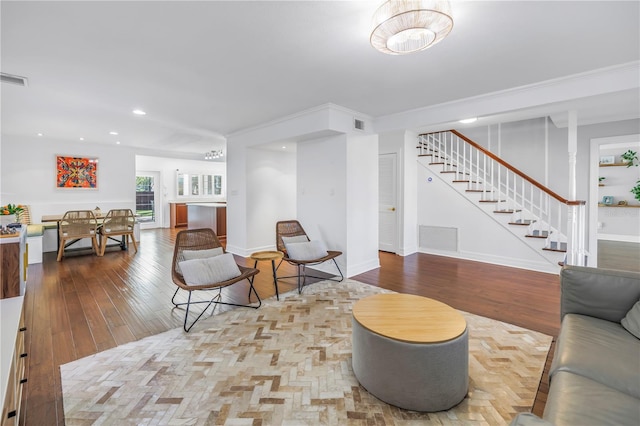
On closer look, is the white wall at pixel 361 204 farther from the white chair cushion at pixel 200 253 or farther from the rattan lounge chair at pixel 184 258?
the white chair cushion at pixel 200 253

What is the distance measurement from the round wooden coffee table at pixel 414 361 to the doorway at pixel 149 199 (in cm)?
1014

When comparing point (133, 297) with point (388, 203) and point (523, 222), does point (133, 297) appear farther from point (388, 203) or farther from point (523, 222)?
point (523, 222)

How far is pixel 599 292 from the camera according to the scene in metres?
2.01

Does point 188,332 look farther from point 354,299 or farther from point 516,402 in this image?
point 516,402

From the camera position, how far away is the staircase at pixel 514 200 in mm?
4023

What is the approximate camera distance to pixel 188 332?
2668mm

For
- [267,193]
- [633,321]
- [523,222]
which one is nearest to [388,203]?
[523,222]

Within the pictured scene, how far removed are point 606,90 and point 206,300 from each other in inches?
188

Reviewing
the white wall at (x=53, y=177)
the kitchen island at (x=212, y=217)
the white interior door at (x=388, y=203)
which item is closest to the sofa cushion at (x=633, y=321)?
the white interior door at (x=388, y=203)

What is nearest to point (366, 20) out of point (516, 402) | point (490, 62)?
point (490, 62)

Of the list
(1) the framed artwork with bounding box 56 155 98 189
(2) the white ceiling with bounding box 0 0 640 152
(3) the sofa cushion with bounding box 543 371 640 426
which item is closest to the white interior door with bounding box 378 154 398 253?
(2) the white ceiling with bounding box 0 0 640 152

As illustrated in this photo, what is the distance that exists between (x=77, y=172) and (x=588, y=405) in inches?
362

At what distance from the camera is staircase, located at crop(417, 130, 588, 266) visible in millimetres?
4023

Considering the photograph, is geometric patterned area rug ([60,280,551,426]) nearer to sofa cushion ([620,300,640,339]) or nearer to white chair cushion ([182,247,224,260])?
sofa cushion ([620,300,640,339])
